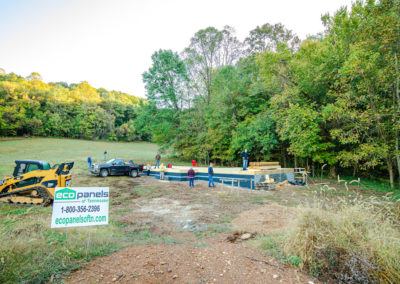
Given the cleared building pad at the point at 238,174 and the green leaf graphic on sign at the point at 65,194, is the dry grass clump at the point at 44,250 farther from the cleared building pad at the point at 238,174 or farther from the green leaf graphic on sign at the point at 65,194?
the cleared building pad at the point at 238,174

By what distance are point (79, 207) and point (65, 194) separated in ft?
1.29

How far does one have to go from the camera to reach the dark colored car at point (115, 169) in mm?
16125

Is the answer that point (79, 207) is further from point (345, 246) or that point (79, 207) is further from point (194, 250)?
point (345, 246)

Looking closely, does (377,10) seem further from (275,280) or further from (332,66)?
(275,280)

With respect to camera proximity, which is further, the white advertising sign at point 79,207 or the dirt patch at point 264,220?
the dirt patch at point 264,220

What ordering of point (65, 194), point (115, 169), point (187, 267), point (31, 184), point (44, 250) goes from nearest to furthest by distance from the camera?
1. point (187, 267)
2. point (44, 250)
3. point (65, 194)
4. point (31, 184)
5. point (115, 169)

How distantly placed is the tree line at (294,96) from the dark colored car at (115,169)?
9.87m

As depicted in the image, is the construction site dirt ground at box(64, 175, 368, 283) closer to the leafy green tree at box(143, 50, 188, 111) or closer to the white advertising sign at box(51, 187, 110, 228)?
the white advertising sign at box(51, 187, 110, 228)

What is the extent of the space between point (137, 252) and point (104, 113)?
230 ft

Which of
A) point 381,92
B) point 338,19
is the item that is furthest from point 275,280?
point 338,19

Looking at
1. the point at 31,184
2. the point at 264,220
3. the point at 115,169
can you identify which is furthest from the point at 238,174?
the point at 31,184

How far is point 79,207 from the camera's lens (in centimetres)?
422

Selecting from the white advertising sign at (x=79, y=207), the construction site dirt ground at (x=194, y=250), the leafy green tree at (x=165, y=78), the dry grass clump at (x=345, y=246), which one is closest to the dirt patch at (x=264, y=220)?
the construction site dirt ground at (x=194, y=250)

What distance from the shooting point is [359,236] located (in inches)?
149
